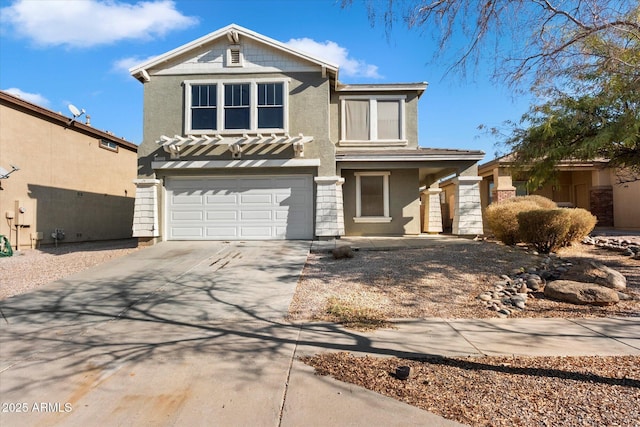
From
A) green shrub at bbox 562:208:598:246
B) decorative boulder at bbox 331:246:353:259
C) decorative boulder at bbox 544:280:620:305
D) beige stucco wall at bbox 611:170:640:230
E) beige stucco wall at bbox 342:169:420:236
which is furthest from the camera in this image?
beige stucco wall at bbox 611:170:640:230

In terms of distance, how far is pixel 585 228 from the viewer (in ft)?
37.5

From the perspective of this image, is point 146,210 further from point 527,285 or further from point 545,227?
point 545,227

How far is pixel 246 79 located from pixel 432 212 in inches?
383

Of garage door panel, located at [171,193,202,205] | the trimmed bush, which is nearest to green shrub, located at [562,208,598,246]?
the trimmed bush

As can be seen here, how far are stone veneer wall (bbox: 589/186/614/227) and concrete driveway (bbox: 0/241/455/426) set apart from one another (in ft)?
59.1

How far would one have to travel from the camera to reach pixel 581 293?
6.76m

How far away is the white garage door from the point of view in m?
13.8

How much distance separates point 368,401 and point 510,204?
10809 mm

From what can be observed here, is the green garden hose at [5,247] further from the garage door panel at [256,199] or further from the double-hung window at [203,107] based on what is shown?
the garage door panel at [256,199]

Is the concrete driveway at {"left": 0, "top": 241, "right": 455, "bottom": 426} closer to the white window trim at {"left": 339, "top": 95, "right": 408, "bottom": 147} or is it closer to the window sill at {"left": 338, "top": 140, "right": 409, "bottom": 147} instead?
the window sill at {"left": 338, "top": 140, "right": 409, "bottom": 147}

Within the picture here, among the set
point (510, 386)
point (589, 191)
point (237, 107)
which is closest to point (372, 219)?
point (237, 107)

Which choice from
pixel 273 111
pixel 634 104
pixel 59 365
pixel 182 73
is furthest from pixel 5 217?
pixel 634 104

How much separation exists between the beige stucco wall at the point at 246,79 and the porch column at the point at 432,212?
251 inches

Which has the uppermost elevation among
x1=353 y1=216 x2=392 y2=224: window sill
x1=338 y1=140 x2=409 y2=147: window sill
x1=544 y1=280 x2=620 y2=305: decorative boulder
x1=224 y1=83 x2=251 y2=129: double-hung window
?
x1=224 y1=83 x2=251 y2=129: double-hung window
